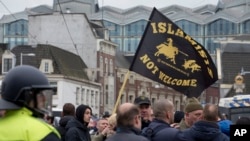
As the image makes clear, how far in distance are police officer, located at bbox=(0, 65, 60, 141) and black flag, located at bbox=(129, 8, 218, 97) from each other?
7995 millimetres

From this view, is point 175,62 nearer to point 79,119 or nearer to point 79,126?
point 79,119

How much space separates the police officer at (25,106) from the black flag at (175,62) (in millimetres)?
7995

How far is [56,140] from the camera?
4.58 m

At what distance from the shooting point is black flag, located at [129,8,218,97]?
42.1 feet

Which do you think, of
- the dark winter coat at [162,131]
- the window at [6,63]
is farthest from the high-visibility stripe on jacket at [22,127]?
the window at [6,63]

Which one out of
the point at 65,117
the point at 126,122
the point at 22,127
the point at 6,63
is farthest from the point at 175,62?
the point at 6,63

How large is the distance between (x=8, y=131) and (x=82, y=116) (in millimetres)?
6627

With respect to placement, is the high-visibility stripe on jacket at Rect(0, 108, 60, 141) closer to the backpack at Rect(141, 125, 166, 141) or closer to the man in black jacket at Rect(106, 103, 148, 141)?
the man in black jacket at Rect(106, 103, 148, 141)

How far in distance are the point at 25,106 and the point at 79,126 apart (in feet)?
21.3

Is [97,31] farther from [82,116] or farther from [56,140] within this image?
[56,140]

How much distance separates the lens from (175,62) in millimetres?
13094

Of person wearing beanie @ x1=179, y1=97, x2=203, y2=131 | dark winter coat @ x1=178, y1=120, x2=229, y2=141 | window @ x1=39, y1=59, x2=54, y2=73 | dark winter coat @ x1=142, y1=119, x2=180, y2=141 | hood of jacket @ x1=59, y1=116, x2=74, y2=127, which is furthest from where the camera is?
window @ x1=39, y1=59, x2=54, y2=73

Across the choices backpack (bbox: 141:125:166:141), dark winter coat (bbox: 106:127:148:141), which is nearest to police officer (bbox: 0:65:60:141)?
dark winter coat (bbox: 106:127:148:141)

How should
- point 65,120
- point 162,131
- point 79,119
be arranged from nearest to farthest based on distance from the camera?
point 162,131 < point 79,119 < point 65,120
